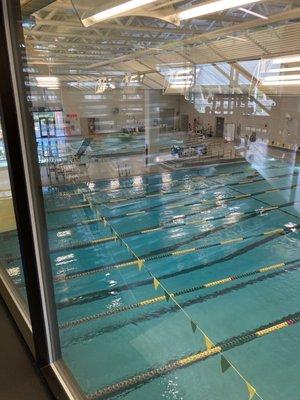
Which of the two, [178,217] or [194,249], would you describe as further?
[178,217]

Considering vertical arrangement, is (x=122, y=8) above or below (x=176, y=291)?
above

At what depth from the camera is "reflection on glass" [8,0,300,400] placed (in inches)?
117

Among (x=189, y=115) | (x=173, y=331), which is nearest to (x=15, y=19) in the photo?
(x=173, y=331)

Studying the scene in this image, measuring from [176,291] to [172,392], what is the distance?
5.73ft

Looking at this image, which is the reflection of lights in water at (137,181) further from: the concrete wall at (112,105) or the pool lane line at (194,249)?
the pool lane line at (194,249)

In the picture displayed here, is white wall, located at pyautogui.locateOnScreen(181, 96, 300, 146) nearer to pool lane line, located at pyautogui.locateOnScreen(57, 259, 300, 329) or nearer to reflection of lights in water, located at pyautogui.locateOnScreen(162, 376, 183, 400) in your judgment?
pool lane line, located at pyautogui.locateOnScreen(57, 259, 300, 329)

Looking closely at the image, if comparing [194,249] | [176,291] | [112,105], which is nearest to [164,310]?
[176,291]

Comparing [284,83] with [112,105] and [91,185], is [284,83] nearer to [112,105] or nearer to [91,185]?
[91,185]

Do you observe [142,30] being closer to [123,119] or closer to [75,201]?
[75,201]

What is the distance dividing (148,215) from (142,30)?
4435 millimetres

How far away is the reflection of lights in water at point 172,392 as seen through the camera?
273cm

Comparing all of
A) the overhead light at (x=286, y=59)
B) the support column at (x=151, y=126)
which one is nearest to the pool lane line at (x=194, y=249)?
the overhead light at (x=286, y=59)

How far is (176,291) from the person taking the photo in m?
4.47

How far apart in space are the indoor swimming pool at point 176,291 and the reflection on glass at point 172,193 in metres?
0.02
